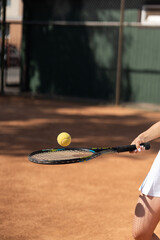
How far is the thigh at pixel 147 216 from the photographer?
326 centimetres

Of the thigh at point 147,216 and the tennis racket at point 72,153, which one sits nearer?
the thigh at point 147,216

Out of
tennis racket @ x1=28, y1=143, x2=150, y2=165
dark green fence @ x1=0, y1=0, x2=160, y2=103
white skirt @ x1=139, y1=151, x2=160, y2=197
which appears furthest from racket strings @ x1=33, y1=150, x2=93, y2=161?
dark green fence @ x1=0, y1=0, x2=160, y2=103

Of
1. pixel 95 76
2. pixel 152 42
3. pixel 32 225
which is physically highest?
pixel 152 42

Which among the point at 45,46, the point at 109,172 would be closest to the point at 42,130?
the point at 109,172

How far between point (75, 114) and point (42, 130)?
2.76 meters

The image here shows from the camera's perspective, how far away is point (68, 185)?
19.7 feet

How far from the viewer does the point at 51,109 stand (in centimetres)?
1362

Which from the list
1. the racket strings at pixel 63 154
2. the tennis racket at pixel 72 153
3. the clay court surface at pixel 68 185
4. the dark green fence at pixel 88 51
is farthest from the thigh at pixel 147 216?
the dark green fence at pixel 88 51

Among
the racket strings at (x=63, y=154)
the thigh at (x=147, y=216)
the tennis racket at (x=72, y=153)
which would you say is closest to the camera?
the thigh at (x=147, y=216)

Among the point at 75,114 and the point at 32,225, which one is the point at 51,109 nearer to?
Result: the point at 75,114

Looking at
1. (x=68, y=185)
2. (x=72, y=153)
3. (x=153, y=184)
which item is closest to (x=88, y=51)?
(x=68, y=185)

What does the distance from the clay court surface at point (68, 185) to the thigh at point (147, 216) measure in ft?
3.56

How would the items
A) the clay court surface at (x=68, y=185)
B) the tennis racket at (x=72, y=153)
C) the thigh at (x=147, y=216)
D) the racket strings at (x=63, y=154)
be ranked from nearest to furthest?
the thigh at (x=147, y=216) → the tennis racket at (x=72, y=153) → the racket strings at (x=63, y=154) → the clay court surface at (x=68, y=185)

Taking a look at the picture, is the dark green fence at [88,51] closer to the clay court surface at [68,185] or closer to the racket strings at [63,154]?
the clay court surface at [68,185]
